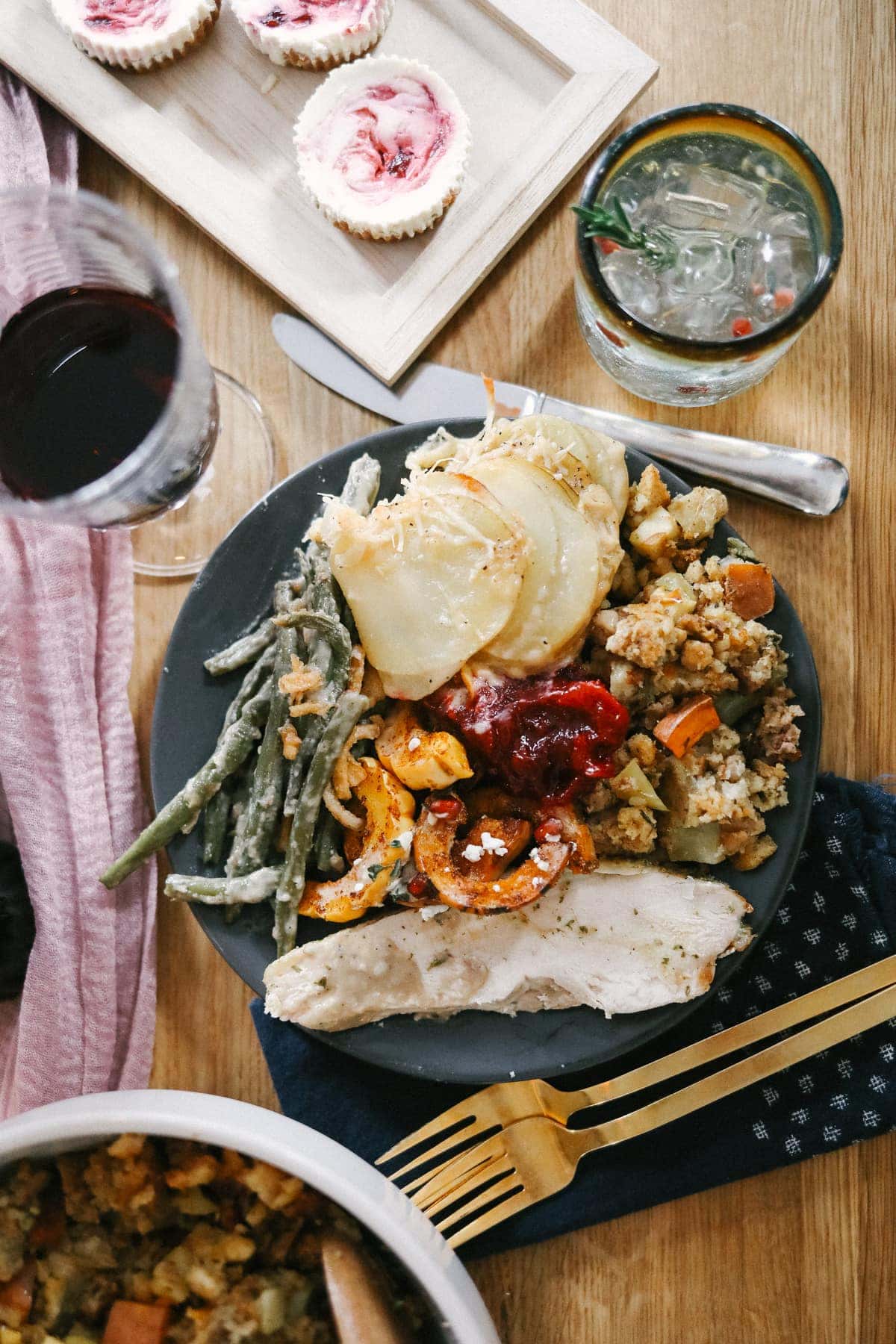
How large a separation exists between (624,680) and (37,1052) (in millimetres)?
1382

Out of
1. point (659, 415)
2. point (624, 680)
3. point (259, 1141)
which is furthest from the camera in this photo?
point (659, 415)

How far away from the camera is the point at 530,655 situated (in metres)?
1.93

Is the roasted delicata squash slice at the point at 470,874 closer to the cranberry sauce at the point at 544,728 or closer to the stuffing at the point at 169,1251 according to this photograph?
the cranberry sauce at the point at 544,728

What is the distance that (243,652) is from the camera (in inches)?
81.0

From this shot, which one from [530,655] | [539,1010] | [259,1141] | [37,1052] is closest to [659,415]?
[530,655]

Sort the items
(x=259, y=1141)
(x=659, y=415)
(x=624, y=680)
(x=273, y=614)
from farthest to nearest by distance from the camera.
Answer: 1. (x=659, y=415)
2. (x=273, y=614)
3. (x=624, y=680)
4. (x=259, y=1141)

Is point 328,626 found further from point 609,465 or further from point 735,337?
point 735,337

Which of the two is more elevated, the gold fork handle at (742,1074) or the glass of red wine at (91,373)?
the glass of red wine at (91,373)

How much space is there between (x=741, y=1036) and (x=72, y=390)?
1692 mm

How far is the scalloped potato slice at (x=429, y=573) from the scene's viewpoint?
6.16ft

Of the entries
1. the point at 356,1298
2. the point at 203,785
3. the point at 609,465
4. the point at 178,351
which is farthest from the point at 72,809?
the point at 609,465

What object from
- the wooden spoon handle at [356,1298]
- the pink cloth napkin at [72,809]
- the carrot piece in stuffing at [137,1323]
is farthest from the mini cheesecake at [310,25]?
the carrot piece in stuffing at [137,1323]

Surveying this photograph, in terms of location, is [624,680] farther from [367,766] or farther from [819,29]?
[819,29]

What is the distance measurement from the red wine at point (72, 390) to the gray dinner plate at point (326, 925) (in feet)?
→ 1.01
